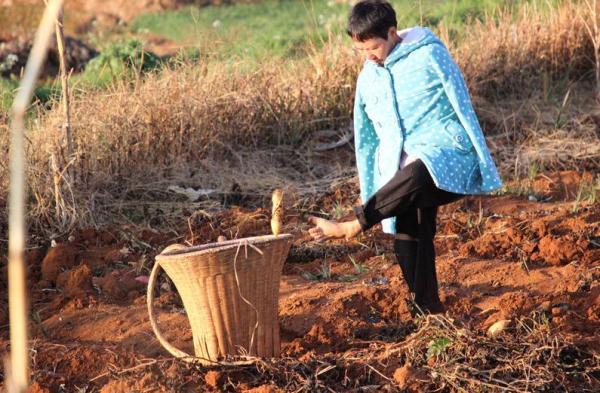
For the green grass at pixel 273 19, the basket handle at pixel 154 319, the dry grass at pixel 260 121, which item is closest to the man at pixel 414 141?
the basket handle at pixel 154 319

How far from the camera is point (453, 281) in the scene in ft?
14.5

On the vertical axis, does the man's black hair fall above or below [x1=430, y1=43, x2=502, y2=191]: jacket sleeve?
above

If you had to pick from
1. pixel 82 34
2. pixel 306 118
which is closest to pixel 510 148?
pixel 306 118

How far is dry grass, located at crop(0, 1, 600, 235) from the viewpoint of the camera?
5773 millimetres

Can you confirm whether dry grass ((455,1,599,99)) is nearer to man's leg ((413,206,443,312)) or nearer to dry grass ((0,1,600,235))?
dry grass ((0,1,600,235))

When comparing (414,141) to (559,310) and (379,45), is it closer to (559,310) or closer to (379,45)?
(379,45)

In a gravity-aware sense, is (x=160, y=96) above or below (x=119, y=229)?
above

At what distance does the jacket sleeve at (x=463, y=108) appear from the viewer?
3.46 metres

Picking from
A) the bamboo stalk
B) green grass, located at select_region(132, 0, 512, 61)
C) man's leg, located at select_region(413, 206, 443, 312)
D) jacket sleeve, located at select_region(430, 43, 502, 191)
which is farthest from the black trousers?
green grass, located at select_region(132, 0, 512, 61)

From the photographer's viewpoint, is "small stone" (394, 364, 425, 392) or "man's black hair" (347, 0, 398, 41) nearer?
"small stone" (394, 364, 425, 392)

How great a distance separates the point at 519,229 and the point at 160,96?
2500mm

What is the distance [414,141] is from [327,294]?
1.03 metres

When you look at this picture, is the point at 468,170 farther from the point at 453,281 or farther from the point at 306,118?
the point at 306,118

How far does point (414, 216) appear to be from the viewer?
3627mm
